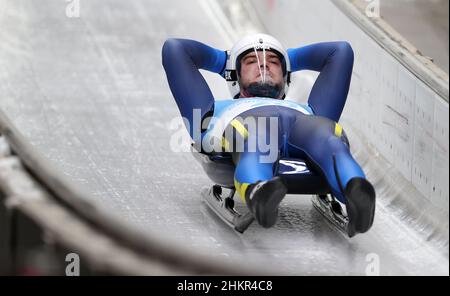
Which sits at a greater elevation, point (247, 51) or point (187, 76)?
point (247, 51)

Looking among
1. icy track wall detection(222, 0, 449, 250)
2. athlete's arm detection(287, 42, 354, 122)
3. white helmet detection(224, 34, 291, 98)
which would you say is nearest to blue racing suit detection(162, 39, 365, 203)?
athlete's arm detection(287, 42, 354, 122)

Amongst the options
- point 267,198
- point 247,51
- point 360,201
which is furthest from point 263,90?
point 360,201

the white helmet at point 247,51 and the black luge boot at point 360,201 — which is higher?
the white helmet at point 247,51

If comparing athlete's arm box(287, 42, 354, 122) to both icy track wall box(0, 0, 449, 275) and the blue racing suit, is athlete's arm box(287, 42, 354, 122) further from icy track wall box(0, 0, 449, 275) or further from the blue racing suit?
icy track wall box(0, 0, 449, 275)

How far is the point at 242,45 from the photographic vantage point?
16.8ft

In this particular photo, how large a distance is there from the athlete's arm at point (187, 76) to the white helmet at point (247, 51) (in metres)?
0.14

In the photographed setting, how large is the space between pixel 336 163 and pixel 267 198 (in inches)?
14.2

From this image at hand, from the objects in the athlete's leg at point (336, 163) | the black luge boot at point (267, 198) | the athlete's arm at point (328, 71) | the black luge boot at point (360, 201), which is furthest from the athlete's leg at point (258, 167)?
the athlete's arm at point (328, 71)

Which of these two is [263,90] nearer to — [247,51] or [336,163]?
[247,51]

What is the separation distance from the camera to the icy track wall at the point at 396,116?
15.8 feet

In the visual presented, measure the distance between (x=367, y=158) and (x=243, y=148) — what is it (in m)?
1.29

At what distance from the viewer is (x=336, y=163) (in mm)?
4320

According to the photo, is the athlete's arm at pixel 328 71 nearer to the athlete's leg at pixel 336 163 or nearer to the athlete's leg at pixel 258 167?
the athlete's leg at pixel 336 163
